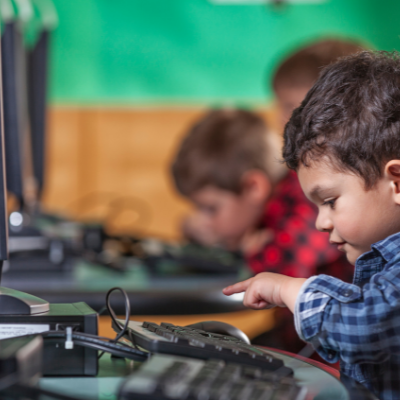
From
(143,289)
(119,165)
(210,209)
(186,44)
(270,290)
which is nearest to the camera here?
(270,290)

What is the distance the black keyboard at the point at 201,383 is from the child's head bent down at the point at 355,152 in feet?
0.89

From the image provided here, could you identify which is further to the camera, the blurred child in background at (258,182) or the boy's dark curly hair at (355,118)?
the blurred child in background at (258,182)

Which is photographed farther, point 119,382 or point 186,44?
point 186,44

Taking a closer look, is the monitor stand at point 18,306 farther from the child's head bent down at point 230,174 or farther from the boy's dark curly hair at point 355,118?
the child's head bent down at point 230,174

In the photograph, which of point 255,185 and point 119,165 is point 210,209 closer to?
point 255,185

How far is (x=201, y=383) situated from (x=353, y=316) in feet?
0.67

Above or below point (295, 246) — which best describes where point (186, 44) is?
above

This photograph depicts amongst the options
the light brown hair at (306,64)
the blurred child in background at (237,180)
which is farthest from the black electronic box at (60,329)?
the light brown hair at (306,64)

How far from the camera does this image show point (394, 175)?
59 centimetres

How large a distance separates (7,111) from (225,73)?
2117 mm

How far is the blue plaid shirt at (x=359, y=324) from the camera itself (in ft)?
1.59

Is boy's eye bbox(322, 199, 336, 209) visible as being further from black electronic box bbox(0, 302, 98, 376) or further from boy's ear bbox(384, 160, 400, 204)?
black electronic box bbox(0, 302, 98, 376)

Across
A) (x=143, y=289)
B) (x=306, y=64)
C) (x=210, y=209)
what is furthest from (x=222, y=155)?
(x=143, y=289)

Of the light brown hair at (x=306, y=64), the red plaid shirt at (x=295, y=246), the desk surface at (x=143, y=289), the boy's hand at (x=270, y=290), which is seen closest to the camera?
the boy's hand at (x=270, y=290)
